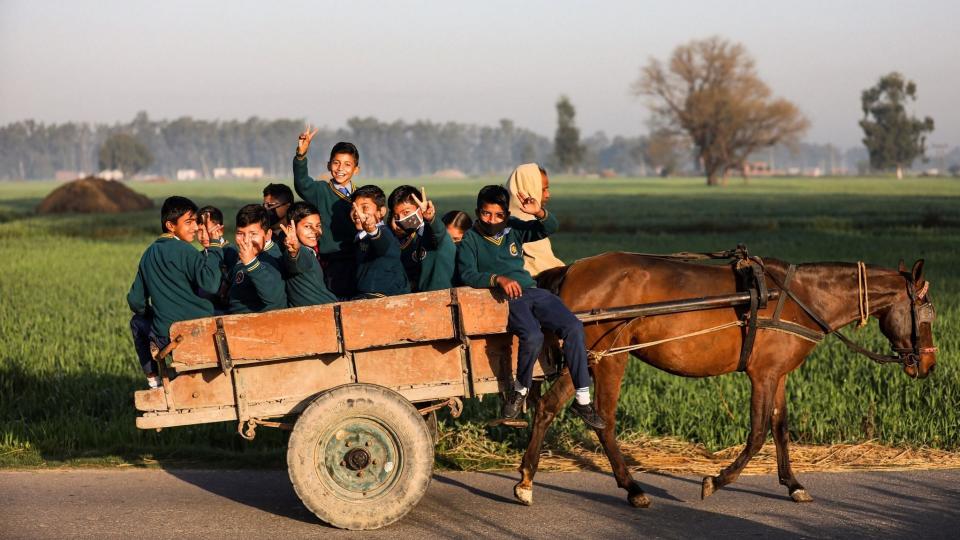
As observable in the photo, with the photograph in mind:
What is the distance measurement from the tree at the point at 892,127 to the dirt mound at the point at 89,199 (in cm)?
12334

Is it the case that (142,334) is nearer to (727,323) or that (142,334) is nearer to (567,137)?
(727,323)

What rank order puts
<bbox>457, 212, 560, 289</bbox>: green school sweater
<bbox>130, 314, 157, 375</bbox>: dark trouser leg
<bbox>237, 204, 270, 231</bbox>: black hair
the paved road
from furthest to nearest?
<bbox>130, 314, 157, 375</bbox>: dark trouser leg → <bbox>237, 204, 270, 231</bbox>: black hair → <bbox>457, 212, 560, 289</bbox>: green school sweater → the paved road

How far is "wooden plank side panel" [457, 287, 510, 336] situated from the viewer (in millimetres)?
6516

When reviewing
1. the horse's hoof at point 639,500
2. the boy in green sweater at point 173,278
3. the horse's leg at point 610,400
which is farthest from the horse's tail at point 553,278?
the boy in green sweater at point 173,278

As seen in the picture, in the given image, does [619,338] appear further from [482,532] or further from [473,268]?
[482,532]

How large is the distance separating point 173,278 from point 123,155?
7430 inches

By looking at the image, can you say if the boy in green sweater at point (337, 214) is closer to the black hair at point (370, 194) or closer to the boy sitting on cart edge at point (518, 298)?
the black hair at point (370, 194)

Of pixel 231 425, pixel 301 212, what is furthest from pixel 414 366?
pixel 231 425

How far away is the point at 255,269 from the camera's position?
22.1 ft

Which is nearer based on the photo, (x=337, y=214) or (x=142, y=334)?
(x=142, y=334)

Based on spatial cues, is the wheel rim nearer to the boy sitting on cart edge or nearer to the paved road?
the paved road

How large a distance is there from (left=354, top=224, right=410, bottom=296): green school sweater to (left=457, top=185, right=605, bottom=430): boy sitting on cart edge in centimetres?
61

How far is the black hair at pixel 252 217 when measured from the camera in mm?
6992

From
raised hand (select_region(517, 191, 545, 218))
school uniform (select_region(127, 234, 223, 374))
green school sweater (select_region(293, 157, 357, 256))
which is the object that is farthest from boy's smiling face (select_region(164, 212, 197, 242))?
raised hand (select_region(517, 191, 545, 218))
